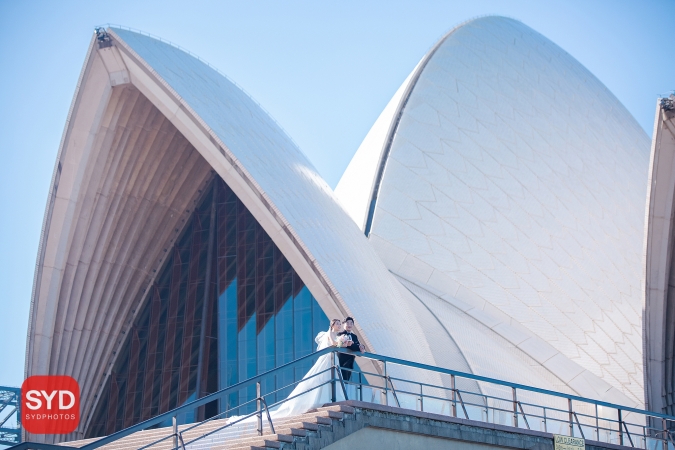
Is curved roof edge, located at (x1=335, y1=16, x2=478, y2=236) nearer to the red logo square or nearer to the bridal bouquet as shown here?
the red logo square

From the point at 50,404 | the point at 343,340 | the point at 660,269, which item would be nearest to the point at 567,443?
the point at 343,340

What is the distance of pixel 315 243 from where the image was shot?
17.9 m

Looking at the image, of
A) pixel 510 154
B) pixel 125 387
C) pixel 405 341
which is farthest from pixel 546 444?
pixel 510 154

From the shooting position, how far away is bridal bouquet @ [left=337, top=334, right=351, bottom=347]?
10516 mm

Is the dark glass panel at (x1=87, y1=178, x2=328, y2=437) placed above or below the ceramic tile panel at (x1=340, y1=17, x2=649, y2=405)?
below

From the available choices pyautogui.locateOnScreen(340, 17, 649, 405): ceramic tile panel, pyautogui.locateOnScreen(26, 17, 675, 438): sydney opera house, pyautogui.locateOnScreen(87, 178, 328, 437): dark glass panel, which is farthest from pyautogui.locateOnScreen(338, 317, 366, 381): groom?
pyautogui.locateOnScreen(340, 17, 649, 405): ceramic tile panel

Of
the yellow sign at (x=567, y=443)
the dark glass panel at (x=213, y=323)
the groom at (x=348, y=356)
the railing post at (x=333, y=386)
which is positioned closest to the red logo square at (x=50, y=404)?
the dark glass panel at (x=213, y=323)

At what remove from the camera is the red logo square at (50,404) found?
765 inches

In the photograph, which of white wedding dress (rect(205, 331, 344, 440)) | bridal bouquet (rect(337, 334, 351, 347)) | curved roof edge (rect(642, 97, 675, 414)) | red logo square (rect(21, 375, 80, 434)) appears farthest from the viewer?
red logo square (rect(21, 375, 80, 434))

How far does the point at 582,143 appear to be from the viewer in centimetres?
2977

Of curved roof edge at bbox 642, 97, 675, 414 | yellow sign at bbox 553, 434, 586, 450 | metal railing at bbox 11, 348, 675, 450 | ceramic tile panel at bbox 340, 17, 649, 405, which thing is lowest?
yellow sign at bbox 553, 434, 586, 450

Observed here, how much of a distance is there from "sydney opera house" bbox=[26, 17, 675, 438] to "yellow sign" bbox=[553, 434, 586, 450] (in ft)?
20.2

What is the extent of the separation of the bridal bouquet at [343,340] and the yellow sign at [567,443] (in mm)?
2771

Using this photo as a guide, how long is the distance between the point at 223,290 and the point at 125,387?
10.4 ft
